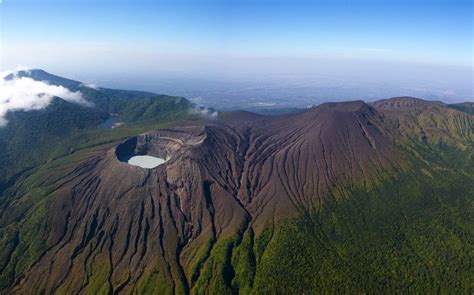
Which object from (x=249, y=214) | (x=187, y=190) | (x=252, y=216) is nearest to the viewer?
(x=252, y=216)

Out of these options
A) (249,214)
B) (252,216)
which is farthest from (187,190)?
(252,216)

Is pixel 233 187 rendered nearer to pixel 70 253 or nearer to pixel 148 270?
pixel 148 270

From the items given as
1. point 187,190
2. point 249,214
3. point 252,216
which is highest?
point 187,190

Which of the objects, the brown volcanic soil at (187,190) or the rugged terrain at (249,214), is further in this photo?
the brown volcanic soil at (187,190)

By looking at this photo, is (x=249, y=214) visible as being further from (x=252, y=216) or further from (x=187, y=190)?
(x=187, y=190)

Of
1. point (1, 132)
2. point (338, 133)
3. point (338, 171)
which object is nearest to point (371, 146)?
point (338, 133)

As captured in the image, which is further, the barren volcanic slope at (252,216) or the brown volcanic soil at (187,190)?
the brown volcanic soil at (187,190)
